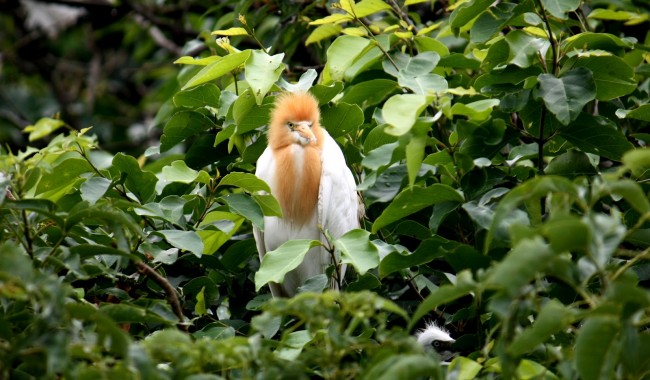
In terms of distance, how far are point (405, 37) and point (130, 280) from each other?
1.40 meters

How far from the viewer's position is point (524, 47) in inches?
114

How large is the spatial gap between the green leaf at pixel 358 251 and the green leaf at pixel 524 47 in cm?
77

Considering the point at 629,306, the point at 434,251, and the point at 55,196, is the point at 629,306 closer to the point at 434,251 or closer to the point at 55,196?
the point at 434,251

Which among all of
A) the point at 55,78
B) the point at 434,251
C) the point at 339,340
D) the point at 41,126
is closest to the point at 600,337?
the point at 339,340

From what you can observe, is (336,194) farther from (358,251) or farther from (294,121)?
(358,251)

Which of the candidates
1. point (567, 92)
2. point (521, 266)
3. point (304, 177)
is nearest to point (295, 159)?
point (304, 177)

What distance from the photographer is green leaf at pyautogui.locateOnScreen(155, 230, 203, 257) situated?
266cm

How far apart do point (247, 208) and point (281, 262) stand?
0.30 meters

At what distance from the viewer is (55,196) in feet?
10.1

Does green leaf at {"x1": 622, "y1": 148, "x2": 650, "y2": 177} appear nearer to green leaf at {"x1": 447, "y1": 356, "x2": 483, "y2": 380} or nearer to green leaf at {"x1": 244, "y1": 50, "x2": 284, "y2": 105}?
green leaf at {"x1": 447, "y1": 356, "x2": 483, "y2": 380}

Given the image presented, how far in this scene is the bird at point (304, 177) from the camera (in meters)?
3.50

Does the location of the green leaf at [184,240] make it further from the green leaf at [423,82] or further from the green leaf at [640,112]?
the green leaf at [640,112]

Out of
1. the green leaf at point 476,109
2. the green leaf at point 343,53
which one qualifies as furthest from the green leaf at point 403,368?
the green leaf at point 343,53

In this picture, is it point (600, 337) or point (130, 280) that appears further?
point (130, 280)
